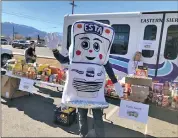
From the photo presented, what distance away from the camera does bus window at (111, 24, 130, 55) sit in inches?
248

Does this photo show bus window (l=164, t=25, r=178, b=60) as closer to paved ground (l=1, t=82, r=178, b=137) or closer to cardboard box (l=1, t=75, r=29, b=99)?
paved ground (l=1, t=82, r=178, b=137)

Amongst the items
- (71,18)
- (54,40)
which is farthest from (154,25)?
(54,40)

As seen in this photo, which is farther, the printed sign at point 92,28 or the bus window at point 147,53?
the bus window at point 147,53

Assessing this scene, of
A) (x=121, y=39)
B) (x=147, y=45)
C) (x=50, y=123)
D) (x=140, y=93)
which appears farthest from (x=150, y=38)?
(x=50, y=123)

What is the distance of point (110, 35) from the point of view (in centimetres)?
302

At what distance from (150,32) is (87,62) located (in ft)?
11.9

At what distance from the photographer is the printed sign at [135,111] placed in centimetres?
366

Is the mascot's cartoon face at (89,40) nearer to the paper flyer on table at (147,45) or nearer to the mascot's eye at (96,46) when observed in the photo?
the mascot's eye at (96,46)

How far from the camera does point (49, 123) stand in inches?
170

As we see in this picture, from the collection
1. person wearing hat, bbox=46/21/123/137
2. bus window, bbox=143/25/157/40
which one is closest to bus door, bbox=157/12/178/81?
bus window, bbox=143/25/157/40

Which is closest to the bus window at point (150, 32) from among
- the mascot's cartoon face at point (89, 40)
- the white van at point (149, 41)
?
the white van at point (149, 41)

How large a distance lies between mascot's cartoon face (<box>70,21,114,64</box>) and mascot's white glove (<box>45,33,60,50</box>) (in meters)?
0.48

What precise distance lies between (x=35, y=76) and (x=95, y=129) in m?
2.74

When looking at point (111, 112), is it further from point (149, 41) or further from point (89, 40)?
point (89, 40)
